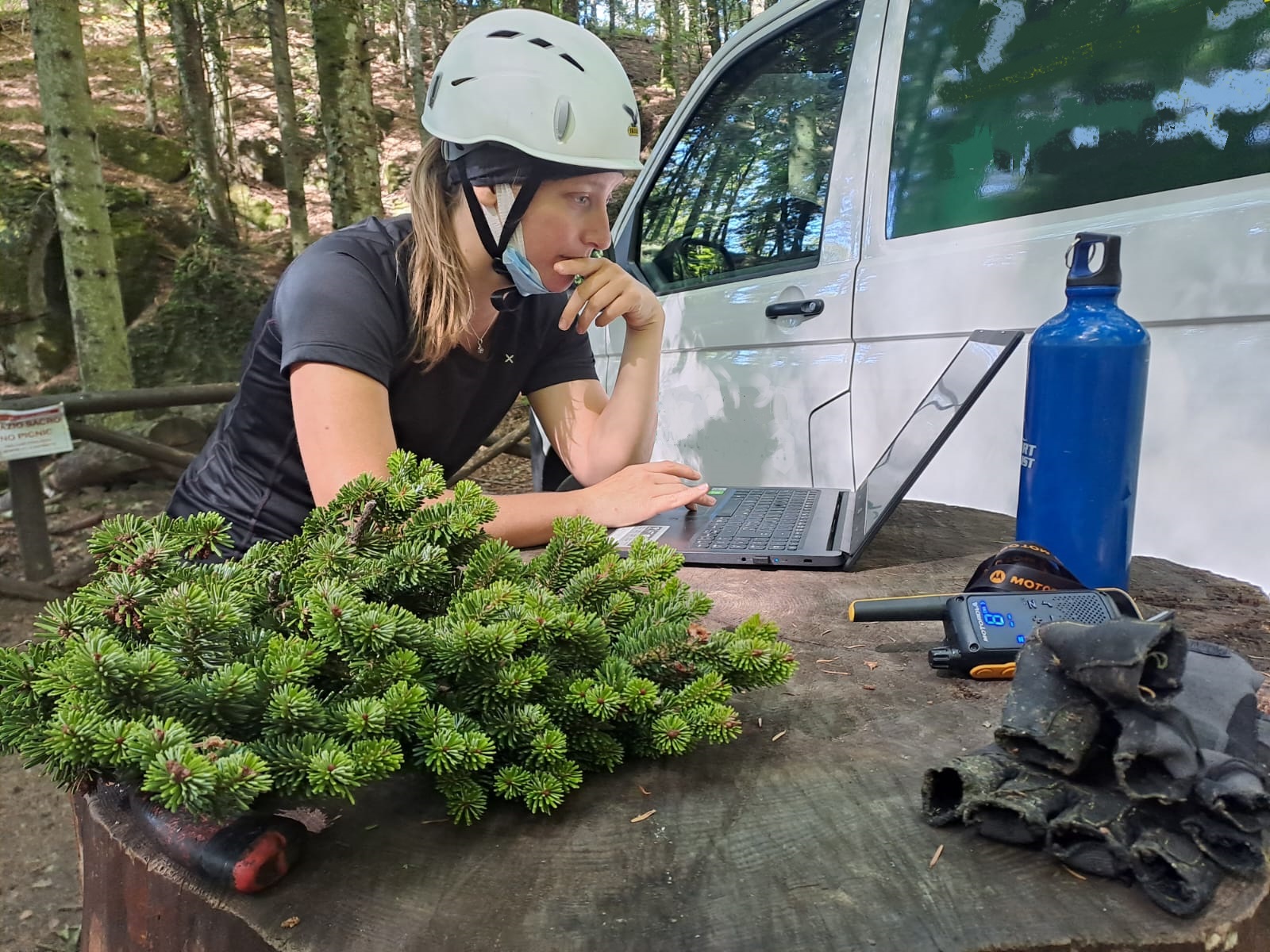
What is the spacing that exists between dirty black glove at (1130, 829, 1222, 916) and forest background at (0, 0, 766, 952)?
10.3ft

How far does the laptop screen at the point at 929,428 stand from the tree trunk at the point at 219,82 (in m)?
14.6

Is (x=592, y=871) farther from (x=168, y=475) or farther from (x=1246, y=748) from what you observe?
(x=168, y=475)

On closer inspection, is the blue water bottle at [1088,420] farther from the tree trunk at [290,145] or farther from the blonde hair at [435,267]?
the tree trunk at [290,145]

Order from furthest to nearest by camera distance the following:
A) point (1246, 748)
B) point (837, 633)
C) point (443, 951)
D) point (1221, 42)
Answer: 1. point (1221, 42)
2. point (837, 633)
3. point (1246, 748)
4. point (443, 951)

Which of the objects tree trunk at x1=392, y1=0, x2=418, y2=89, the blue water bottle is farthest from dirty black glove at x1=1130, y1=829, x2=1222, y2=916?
tree trunk at x1=392, y1=0, x2=418, y2=89

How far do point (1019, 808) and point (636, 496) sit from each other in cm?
112

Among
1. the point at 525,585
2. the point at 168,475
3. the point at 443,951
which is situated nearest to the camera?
the point at 443,951

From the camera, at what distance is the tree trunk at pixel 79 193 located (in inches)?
236

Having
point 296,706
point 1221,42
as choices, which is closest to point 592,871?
point 296,706

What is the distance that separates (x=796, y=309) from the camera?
2830 mm

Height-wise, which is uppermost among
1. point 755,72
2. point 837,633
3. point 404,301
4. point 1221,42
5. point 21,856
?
point 755,72

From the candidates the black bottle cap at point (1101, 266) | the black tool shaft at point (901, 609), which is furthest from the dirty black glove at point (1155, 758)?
the black bottle cap at point (1101, 266)

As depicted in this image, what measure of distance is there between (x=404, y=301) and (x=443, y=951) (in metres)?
1.46

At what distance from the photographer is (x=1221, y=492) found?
1.77 metres
